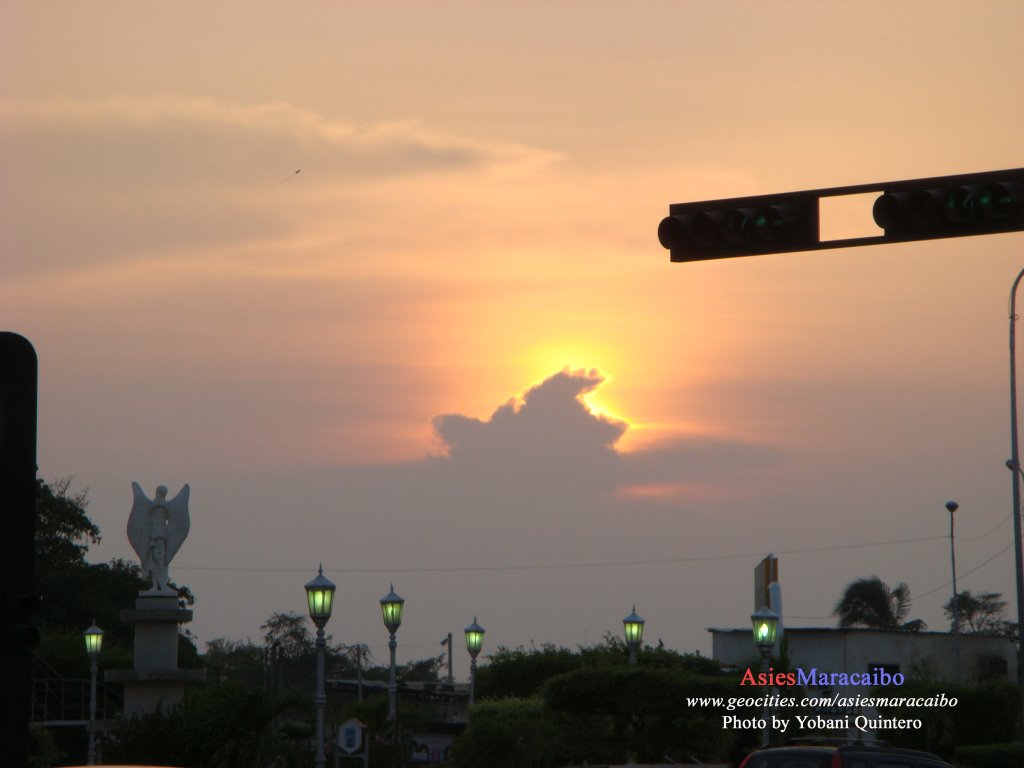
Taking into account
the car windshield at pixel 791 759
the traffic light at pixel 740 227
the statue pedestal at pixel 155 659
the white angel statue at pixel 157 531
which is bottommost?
the car windshield at pixel 791 759

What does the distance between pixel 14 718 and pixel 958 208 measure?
9.56 metres

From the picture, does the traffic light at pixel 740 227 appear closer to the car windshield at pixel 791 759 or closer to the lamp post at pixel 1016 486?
the car windshield at pixel 791 759

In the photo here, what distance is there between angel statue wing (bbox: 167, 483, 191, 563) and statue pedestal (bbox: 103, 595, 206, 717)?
1.26 m

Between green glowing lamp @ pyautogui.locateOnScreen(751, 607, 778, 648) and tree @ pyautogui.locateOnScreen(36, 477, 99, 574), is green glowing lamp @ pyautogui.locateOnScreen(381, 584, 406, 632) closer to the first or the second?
green glowing lamp @ pyautogui.locateOnScreen(751, 607, 778, 648)

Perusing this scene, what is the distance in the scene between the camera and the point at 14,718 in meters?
8.59

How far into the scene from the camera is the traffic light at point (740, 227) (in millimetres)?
13938

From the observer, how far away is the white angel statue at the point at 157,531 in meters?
31.9

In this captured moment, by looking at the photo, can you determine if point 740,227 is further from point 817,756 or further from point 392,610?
point 392,610

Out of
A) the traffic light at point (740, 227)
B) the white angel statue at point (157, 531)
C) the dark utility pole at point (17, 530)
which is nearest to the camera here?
the dark utility pole at point (17, 530)

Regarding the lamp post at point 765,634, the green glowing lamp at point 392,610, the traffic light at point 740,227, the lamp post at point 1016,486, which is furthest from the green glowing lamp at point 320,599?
the lamp post at point 1016,486

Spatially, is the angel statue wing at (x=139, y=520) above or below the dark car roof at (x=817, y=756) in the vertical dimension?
above

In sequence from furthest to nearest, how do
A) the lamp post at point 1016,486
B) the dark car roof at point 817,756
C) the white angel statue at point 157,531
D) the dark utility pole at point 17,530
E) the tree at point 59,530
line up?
the tree at point 59,530, the lamp post at point 1016,486, the white angel statue at point 157,531, the dark car roof at point 817,756, the dark utility pole at point 17,530

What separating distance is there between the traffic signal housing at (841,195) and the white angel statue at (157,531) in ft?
68.1

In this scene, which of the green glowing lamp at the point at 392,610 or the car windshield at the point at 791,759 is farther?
the green glowing lamp at the point at 392,610
